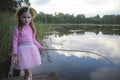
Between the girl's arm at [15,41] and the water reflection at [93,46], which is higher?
the girl's arm at [15,41]

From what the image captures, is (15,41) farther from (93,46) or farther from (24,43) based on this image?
(93,46)

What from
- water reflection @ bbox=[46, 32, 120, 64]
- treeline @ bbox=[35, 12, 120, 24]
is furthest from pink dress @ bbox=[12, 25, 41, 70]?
treeline @ bbox=[35, 12, 120, 24]

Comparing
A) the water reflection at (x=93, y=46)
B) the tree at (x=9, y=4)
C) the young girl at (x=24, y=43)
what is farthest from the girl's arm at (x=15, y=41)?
the tree at (x=9, y=4)

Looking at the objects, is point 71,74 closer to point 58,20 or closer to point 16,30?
point 16,30

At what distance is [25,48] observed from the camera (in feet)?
11.2

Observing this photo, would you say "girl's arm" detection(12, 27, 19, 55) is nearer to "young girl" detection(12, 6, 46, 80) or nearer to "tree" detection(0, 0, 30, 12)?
"young girl" detection(12, 6, 46, 80)

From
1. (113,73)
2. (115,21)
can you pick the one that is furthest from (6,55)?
(115,21)

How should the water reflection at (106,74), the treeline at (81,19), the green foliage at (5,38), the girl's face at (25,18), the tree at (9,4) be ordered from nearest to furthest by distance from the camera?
the girl's face at (25,18) → the water reflection at (106,74) → the green foliage at (5,38) → the tree at (9,4) → the treeline at (81,19)

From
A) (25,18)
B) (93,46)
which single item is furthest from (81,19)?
(25,18)

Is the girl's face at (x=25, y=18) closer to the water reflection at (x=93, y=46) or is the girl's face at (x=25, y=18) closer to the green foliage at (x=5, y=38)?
the green foliage at (x=5, y=38)

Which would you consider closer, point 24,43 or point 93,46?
point 24,43

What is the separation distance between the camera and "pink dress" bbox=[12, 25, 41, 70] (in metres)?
3.35

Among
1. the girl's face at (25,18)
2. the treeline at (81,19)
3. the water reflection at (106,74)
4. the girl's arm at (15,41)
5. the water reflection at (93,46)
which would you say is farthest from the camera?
the treeline at (81,19)

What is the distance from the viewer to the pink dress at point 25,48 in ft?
11.0
